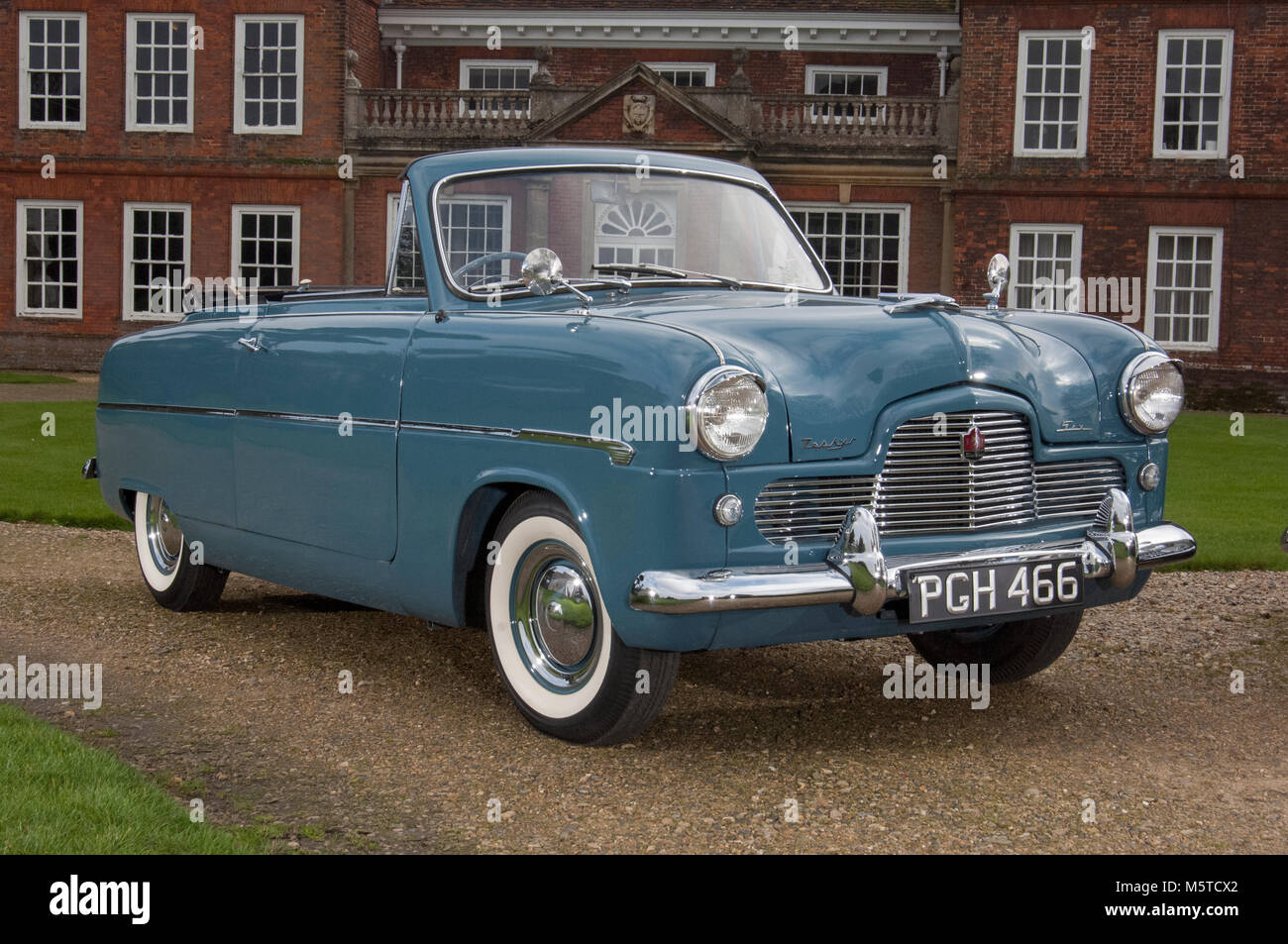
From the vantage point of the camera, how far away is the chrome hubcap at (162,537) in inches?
235

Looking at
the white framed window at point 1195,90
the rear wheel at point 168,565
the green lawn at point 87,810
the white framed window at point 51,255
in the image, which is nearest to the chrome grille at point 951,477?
the green lawn at point 87,810

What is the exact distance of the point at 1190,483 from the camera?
1116 cm

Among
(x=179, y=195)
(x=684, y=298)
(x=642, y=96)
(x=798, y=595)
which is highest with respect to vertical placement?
(x=642, y=96)

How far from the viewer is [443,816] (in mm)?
3438

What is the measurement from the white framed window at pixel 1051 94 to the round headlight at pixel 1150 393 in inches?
744

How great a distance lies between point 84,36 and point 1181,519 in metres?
21.3

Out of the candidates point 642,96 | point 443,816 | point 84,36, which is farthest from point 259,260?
point 443,816

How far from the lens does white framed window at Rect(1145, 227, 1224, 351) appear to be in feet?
72.0

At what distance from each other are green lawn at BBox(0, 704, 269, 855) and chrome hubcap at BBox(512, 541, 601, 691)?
3.41 feet

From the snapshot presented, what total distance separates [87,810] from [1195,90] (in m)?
22.0

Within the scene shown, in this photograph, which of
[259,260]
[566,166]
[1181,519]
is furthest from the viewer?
[259,260]

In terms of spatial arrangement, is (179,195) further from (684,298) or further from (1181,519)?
(684,298)

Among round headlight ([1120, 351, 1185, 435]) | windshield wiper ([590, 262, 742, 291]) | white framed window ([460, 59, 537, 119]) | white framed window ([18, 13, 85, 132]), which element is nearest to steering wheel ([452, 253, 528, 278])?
windshield wiper ([590, 262, 742, 291])

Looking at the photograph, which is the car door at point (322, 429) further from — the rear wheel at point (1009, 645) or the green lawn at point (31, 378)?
the green lawn at point (31, 378)
